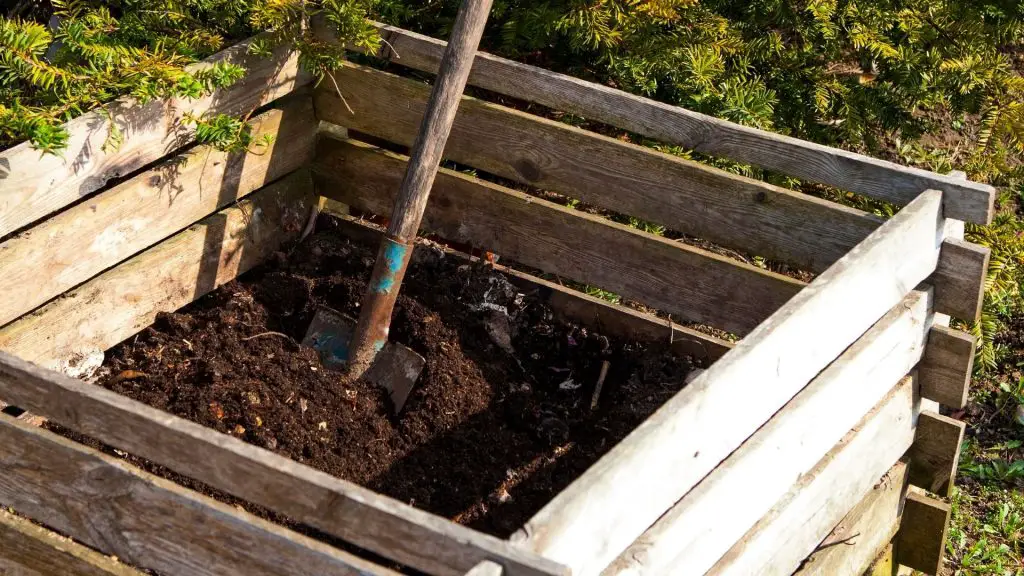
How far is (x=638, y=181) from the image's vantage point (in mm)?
3354

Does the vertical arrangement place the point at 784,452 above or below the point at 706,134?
below

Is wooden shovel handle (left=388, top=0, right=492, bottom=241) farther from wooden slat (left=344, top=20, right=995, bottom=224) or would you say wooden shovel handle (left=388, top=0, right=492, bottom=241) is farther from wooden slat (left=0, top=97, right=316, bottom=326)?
wooden slat (left=0, top=97, right=316, bottom=326)

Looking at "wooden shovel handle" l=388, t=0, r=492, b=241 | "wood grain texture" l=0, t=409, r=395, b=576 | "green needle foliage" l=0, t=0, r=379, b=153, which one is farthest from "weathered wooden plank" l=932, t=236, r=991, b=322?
"wood grain texture" l=0, t=409, r=395, b=576

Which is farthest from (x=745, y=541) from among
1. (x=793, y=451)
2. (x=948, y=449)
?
(x=948, y=449)

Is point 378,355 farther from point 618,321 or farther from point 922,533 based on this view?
point 922,533

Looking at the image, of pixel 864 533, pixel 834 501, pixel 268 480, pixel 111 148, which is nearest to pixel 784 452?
pixel 834 501

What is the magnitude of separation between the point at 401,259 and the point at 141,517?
53.3 inches

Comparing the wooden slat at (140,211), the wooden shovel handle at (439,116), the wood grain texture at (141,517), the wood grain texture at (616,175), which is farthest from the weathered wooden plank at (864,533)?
the wooden slat at (140,211)

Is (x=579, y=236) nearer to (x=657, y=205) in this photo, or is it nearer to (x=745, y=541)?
(x=657, y=205)

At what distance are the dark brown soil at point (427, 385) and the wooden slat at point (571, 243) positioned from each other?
0.15 metres

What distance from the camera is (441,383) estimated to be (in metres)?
3.33

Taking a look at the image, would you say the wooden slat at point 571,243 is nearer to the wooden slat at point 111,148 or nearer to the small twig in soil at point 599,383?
the small twig in soil at point 599,383

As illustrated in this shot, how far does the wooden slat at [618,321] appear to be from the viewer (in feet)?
11.3

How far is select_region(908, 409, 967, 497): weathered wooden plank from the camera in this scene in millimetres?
3258
